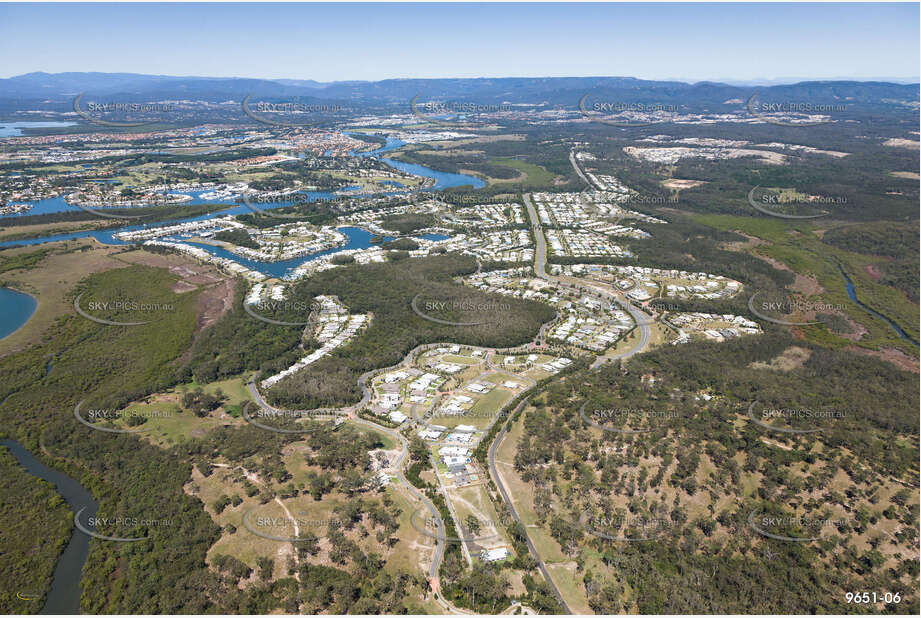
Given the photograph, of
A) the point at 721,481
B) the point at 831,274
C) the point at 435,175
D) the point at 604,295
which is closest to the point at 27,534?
the point at 721,481

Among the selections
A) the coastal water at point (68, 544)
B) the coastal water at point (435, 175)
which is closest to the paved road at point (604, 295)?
the coastal water at point (435, 175)

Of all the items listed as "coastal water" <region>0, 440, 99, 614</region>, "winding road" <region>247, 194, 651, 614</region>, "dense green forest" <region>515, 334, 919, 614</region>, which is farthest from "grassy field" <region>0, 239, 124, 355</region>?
"dense green forest" <region>515, 334, 919, 614</region>

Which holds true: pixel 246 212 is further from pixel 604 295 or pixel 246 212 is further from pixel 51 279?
pixel 604 295

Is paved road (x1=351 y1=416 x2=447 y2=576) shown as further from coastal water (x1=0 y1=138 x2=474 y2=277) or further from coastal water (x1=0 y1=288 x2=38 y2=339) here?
coastal water (x1=0 y1=288 x2=38 y2=339)

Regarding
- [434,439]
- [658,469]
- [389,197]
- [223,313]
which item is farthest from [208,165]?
[658,469]

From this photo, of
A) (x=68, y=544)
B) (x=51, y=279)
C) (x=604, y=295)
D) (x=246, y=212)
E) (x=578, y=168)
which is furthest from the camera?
(x=578, y=168)

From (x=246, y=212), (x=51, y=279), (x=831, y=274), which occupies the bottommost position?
(x=831, y=274)
